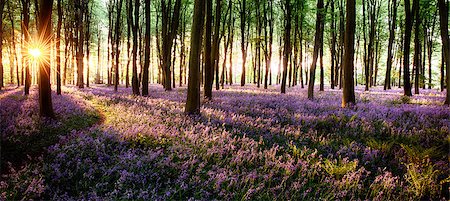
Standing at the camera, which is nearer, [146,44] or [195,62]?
[195,62]

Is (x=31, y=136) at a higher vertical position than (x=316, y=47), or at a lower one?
lower

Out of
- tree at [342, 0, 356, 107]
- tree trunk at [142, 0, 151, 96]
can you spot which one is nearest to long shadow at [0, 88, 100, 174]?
tree trunk at [142, 0, 151, 96]

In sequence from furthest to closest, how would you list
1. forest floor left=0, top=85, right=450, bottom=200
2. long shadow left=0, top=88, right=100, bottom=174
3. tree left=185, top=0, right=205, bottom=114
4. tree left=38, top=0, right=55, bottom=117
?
tree left=185, top=0, right=205, bottom=114 < tree left=38, top=0, right=55, bottom=117 < long shadow left=0, top=88, right=100, bottom=174 < forest floor left=0, top=85, right=450, bottom=200

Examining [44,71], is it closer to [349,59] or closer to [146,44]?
[146,44]

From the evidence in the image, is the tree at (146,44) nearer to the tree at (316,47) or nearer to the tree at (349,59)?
the tree at (316,47)

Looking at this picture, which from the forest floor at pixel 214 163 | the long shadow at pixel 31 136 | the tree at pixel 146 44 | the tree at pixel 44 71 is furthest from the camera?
the tree at pixel 146 44

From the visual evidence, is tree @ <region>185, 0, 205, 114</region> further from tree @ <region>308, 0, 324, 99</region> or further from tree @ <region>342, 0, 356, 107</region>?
tree @ <region>308, 0, 324, 99</region>

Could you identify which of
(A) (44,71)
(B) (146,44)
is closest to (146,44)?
(B) (146,44)

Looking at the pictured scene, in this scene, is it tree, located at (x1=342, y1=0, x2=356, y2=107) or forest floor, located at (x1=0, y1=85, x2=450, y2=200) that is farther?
tree, located at (x1=342, y1=0, x2=356, y2=107)

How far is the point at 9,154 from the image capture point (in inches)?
217

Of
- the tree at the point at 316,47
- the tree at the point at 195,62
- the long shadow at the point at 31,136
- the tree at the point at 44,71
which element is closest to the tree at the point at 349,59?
the tree at the point at 316,47

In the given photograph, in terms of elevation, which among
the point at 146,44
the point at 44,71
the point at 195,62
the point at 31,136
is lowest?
the point at 31,136

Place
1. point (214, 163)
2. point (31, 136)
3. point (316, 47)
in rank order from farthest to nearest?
point (316, 47)
point (31, 136)
point (214, 163)

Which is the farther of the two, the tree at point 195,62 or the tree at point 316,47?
the tree at point 316,47
